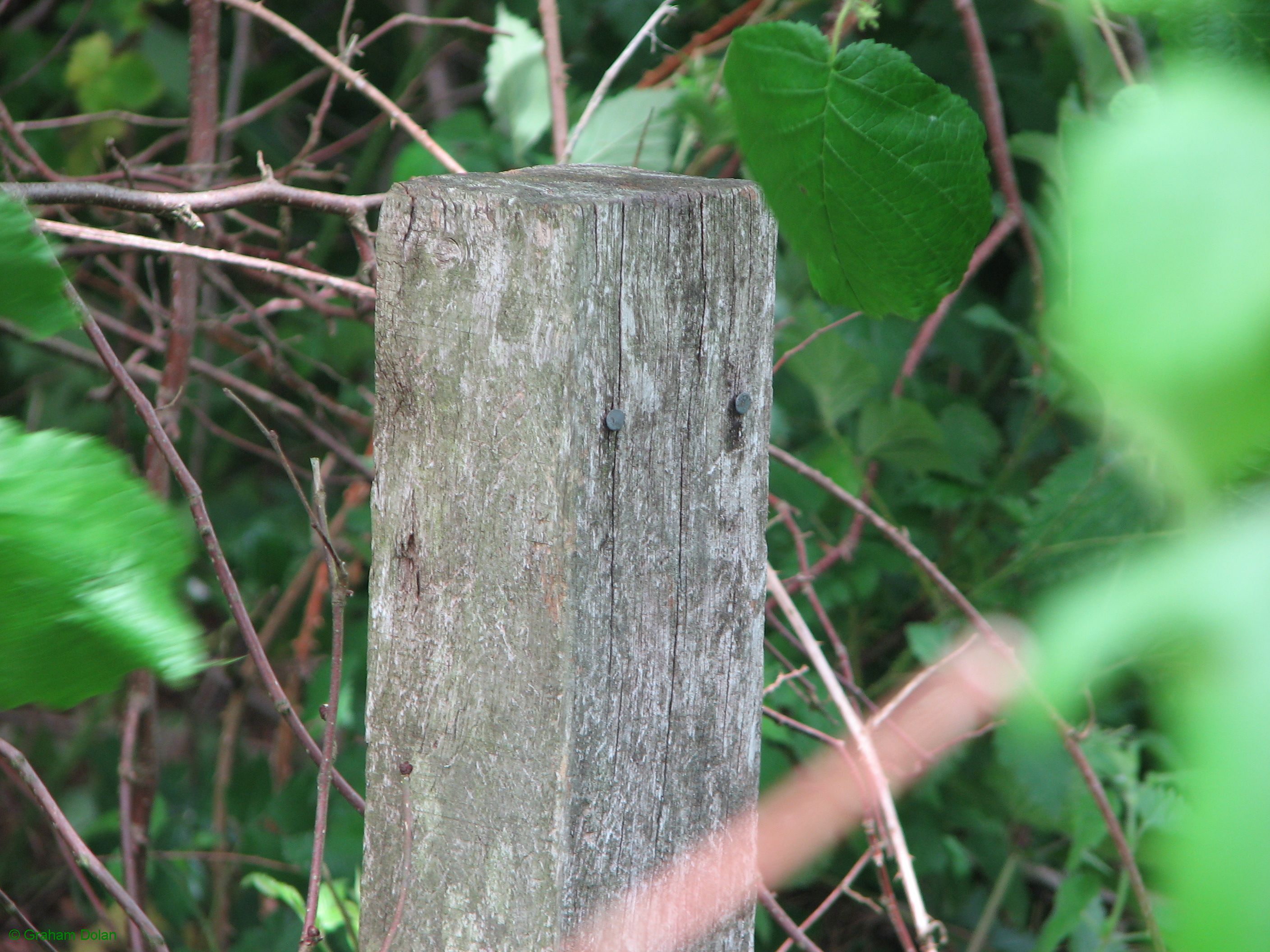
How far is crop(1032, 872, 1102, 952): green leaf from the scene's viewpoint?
78.0 inches

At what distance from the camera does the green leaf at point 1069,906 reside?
6.50 feet

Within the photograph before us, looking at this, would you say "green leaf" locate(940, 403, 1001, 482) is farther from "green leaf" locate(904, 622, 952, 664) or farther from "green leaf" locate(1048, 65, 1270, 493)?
"green leaf" locate(1048, 65, 1270, 493)

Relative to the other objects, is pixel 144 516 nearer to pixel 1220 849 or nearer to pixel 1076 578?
pixel 1220 849

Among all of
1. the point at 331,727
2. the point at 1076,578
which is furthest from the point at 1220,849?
the point at 1076,578

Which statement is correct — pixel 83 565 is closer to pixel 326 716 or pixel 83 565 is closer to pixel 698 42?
pixel 326 716

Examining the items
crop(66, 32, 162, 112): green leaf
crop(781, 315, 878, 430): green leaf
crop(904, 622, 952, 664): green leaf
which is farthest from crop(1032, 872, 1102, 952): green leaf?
crop(66, 32, 162, 112): green leaf

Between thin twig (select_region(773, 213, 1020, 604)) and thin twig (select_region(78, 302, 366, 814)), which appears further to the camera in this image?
thin twig (select_region(773, 213, 1020, 604))

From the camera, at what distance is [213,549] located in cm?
124

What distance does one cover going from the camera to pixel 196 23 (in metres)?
1.78

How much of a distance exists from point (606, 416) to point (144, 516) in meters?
0.38

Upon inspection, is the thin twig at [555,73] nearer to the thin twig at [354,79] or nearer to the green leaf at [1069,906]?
the thin twig at [354,79]

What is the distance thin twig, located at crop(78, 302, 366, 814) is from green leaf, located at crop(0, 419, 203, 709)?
598 millimetres

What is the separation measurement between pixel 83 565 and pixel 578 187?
1.69 ft

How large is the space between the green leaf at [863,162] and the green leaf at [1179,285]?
3.42ft
